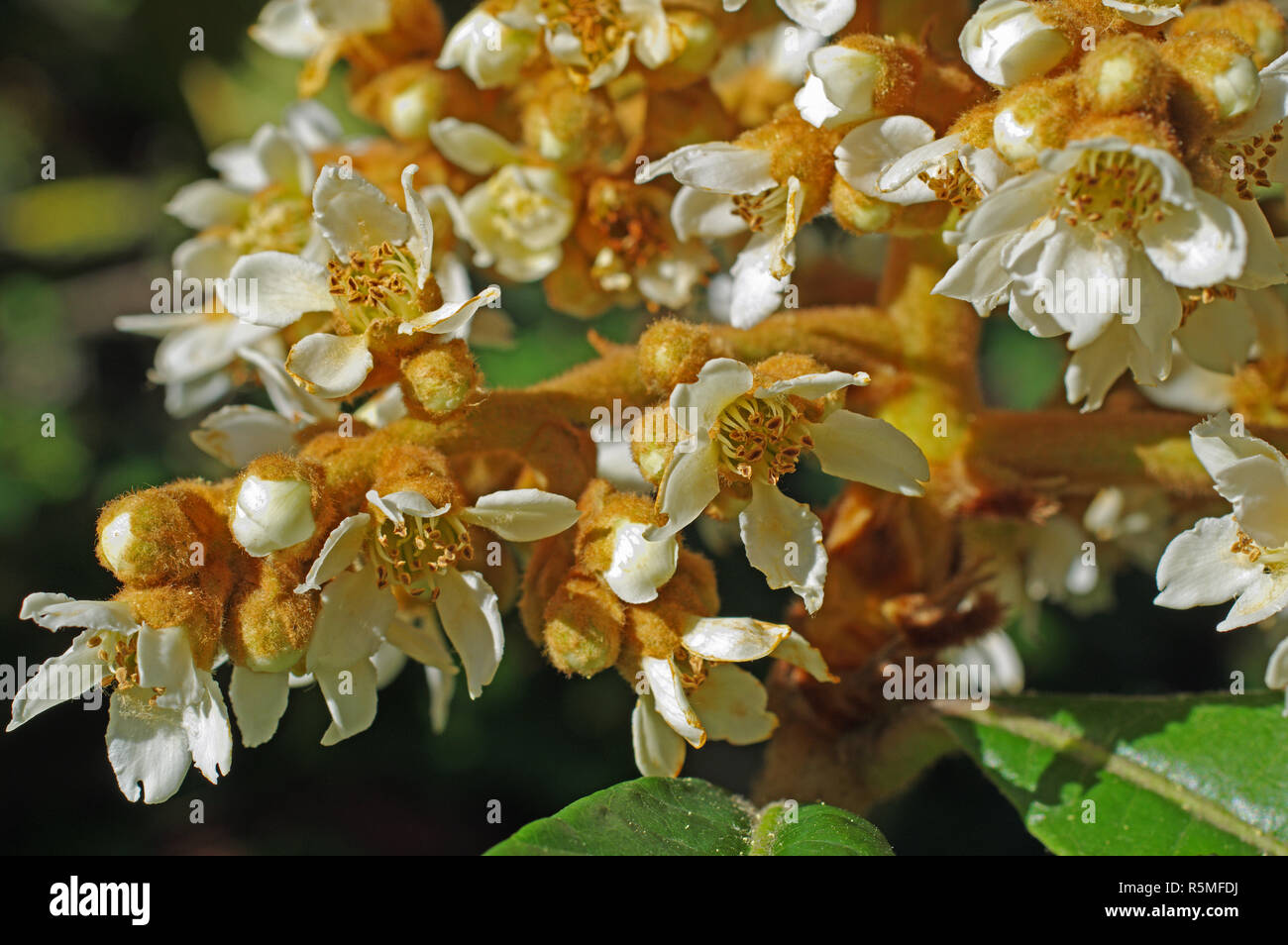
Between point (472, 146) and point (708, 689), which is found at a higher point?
point (472, 146)

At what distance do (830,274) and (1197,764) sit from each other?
3.26 ft

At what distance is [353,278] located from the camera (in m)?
1.49

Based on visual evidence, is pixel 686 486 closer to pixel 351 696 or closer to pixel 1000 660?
pixel 351 696

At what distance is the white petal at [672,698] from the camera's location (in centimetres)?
143

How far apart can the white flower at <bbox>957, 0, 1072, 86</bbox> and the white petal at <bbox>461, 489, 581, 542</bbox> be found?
0.60 m

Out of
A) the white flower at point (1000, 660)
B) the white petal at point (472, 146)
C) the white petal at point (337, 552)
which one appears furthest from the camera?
the white flower at point (1000, 660)

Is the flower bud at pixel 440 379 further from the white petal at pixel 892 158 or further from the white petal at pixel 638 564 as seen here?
the white petal at pixel 892 158

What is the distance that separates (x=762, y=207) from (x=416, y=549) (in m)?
0.57

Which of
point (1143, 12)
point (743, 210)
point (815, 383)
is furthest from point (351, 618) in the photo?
point (1143, 12)

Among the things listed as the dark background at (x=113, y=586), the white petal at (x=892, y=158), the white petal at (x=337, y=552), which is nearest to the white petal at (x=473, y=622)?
Answer: the white petal at (x=337, y=552)

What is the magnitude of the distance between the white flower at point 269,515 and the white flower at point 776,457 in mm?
346

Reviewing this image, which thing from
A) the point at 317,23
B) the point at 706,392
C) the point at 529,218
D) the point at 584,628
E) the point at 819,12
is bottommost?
the point at 584,628

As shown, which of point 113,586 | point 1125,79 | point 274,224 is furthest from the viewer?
point 113,586

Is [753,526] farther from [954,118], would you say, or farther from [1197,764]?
[1197,764]
